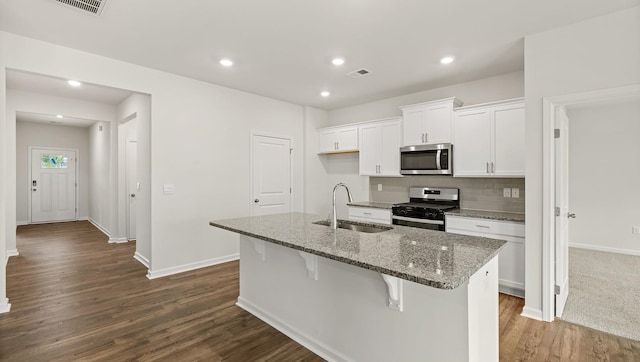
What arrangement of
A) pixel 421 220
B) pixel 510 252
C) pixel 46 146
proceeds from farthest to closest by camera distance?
pixel 46 146, pixel 421 220, pixel 510 252

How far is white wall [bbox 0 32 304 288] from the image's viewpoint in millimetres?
3527

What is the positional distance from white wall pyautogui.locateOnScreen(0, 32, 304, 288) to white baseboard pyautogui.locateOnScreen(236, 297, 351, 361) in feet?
5.27

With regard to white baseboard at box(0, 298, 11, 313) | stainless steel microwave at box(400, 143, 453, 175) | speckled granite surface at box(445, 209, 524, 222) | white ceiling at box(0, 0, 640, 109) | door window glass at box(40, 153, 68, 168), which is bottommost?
white baseboard at box(0, 298, 11, 313)

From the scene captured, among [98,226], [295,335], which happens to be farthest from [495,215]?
[98,226]

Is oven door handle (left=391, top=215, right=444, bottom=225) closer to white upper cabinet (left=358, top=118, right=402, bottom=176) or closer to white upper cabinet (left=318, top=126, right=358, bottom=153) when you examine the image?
white upper cabinet (left=358, top=118, right=402, bottom=176)

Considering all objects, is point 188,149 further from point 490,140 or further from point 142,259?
point 490,140

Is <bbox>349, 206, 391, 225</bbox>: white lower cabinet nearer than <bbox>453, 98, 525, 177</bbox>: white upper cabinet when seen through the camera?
No

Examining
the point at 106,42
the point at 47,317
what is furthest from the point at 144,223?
the point at 106,42

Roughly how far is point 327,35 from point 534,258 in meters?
2.88

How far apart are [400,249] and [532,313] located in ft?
6.70

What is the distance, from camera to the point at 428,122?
4.21 metres

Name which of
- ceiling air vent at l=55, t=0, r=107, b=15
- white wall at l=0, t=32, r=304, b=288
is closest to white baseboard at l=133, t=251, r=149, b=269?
white wall at l=0, t=32, r=304, b=288

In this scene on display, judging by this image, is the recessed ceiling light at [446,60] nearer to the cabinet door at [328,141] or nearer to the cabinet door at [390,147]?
the cabinet door at [390,147]

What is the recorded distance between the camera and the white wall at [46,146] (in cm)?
758
